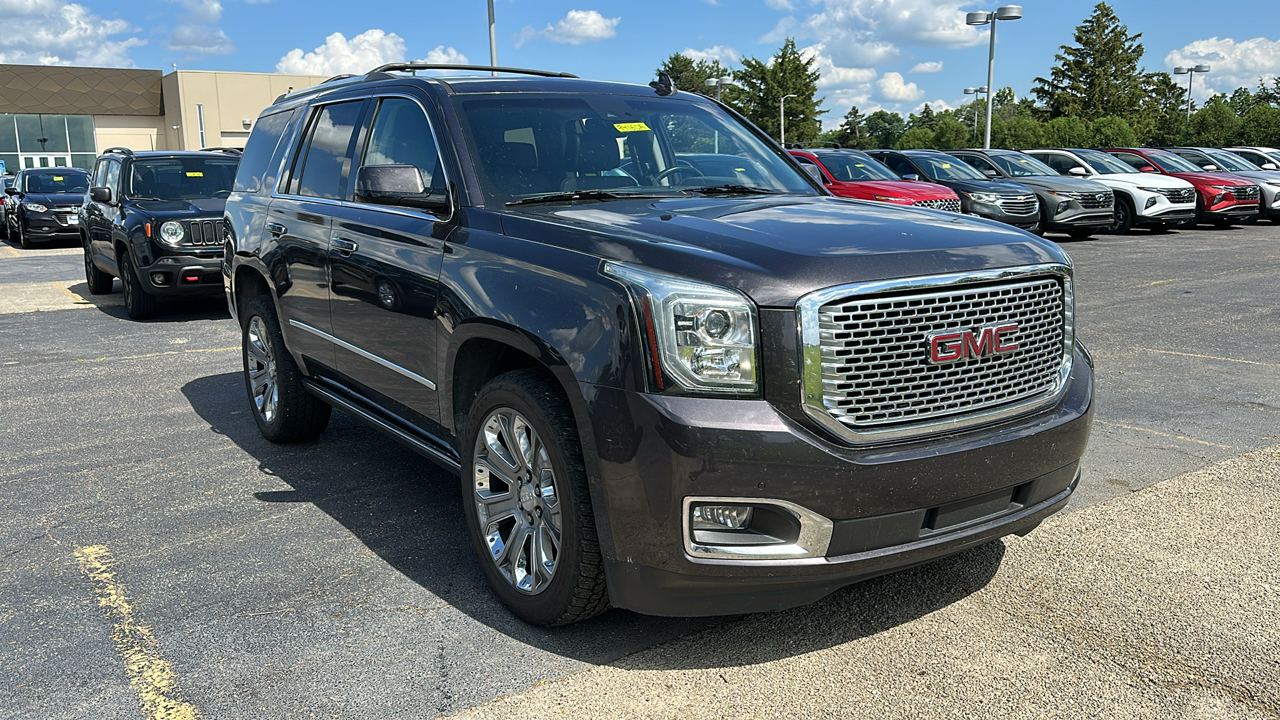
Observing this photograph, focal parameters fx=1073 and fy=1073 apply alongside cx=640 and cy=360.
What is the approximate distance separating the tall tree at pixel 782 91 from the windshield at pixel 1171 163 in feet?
167

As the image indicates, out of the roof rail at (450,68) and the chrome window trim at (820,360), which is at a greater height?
the roof rail at (450,68)

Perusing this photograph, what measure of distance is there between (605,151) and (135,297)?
344 inches

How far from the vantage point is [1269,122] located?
157 ft

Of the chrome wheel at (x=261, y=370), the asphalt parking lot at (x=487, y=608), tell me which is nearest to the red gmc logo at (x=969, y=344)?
the asphalt parking lot at (x=487, y=608)

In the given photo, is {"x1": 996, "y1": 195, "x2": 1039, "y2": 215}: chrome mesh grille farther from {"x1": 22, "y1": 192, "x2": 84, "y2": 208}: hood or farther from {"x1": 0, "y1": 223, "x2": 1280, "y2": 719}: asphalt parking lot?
{"x1": 22, "y1": 192, "x2": 84, "y2": 208}: hood

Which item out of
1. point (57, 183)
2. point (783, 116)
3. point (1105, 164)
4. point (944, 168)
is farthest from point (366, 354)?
point (783, 116)

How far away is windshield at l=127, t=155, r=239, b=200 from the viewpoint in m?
12.2

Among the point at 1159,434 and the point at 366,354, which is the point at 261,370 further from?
the point at 1159,434

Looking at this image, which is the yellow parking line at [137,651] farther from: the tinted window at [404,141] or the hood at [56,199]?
the hood at [56,199]

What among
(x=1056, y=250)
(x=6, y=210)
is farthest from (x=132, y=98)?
(x=1056, y=250)

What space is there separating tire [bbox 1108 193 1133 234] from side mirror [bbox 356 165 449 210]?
66.3 feet

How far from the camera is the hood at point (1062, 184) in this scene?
20.0 m

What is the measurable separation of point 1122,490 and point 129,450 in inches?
204

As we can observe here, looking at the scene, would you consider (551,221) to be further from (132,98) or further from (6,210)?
(132,98)
